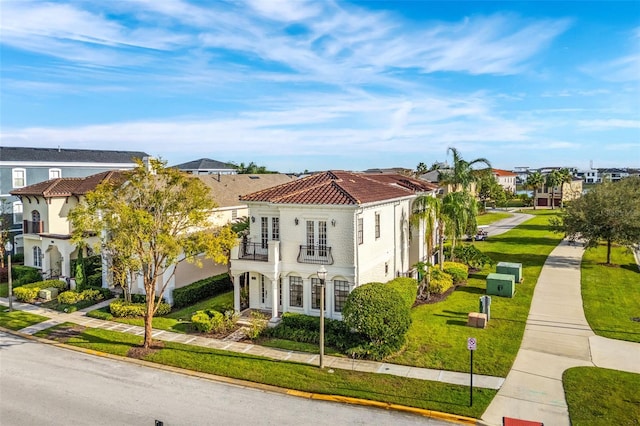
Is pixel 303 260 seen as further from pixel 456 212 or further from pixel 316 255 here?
pixel 456 212

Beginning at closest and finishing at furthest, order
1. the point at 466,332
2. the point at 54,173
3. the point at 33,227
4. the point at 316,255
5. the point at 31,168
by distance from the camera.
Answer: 1. the point at 466,332
2. the point at 316,255
3. the point at 33,227
4. the point at 31,168
5. the point at 54,173

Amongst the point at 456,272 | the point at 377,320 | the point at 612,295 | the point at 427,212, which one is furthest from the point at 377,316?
the point at 612,295

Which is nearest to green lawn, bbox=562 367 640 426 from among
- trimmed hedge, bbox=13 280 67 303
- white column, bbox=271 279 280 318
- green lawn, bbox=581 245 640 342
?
green lawn, bbox=581 245 640 342

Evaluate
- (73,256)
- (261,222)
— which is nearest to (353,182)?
(261,222)

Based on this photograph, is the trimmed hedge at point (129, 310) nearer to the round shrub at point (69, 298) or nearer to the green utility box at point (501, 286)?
the round shrub at point (69, 298)

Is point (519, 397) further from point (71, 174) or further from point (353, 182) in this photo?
point (71, 174)

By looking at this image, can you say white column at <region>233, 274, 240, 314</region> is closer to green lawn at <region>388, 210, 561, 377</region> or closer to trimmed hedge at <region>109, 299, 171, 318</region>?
trimmed hedge at <region>109, 299, 171, 318</region>
